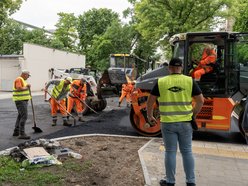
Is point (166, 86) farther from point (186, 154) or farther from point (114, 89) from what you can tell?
point (114, 89)

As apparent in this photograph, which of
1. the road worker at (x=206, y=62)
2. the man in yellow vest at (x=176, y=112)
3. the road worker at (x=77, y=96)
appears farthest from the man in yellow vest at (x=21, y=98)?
the man in yellow vest at (x=176, y=112)

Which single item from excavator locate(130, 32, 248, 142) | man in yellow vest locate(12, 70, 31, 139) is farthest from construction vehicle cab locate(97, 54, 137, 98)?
excavator locate(130, 32, 248, 142)

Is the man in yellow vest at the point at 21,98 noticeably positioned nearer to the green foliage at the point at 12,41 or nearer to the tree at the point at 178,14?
→ the tree at the point at 178,14

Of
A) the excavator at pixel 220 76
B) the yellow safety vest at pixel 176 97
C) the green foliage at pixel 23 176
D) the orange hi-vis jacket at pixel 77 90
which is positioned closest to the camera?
the yellow safety vest at pixel 176 97

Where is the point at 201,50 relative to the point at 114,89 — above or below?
above

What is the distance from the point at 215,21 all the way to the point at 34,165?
1997 centimetres

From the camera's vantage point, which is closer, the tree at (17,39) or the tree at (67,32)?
the tree at (17,39)

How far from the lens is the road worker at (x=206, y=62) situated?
830cm

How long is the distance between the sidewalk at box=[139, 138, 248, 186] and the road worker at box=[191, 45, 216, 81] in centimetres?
164

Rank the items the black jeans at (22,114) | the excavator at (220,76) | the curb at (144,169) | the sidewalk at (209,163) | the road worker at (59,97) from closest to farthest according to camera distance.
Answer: the curb at (144,169) → the sidewalk at (209,163) → the excavator at (220,76) → the black jeans at (22,114) → the road worker at (59,97)

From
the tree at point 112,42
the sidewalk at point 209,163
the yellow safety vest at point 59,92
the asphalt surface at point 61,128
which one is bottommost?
the sidewalk at point 209,163

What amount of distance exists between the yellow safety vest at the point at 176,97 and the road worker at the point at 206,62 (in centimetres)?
362

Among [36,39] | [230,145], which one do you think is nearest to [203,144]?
[230,145]

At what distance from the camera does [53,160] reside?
6.04 metres
